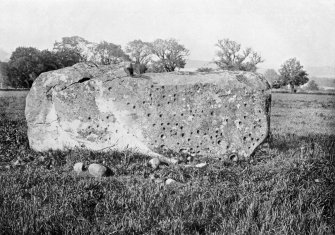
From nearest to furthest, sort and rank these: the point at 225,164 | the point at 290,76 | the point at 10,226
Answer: the point at 10,226
the point at 225,164
the point at 290,76

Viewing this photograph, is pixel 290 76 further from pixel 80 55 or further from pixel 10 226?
pixel 10 226

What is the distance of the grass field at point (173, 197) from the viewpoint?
355cm

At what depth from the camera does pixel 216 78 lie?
724 cm

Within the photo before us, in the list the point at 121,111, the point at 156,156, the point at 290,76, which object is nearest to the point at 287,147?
the point at 156,156

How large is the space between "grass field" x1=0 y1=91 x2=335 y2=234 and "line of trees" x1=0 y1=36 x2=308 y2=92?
49.3 m

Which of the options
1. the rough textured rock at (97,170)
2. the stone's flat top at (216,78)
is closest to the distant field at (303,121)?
the stone's flat top at (216,78)

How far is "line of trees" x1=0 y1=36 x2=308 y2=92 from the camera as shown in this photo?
56.2m

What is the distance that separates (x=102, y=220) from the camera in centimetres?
373

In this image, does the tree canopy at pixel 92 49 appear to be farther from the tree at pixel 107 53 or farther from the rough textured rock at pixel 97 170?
the rough textured rock at pixel 97 170

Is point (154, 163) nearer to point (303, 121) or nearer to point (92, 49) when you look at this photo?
point (303, 121)

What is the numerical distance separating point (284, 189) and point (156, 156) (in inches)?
115

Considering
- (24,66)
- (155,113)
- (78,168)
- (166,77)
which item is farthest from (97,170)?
(24,66)

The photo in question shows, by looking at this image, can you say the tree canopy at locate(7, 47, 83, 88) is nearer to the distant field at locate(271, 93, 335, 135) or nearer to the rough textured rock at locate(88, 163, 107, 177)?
the distant field at locate(271, 93, 335, 135)

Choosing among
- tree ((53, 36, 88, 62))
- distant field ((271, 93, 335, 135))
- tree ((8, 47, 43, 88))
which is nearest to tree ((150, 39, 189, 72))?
tree ((53, 36, 88, 62))
